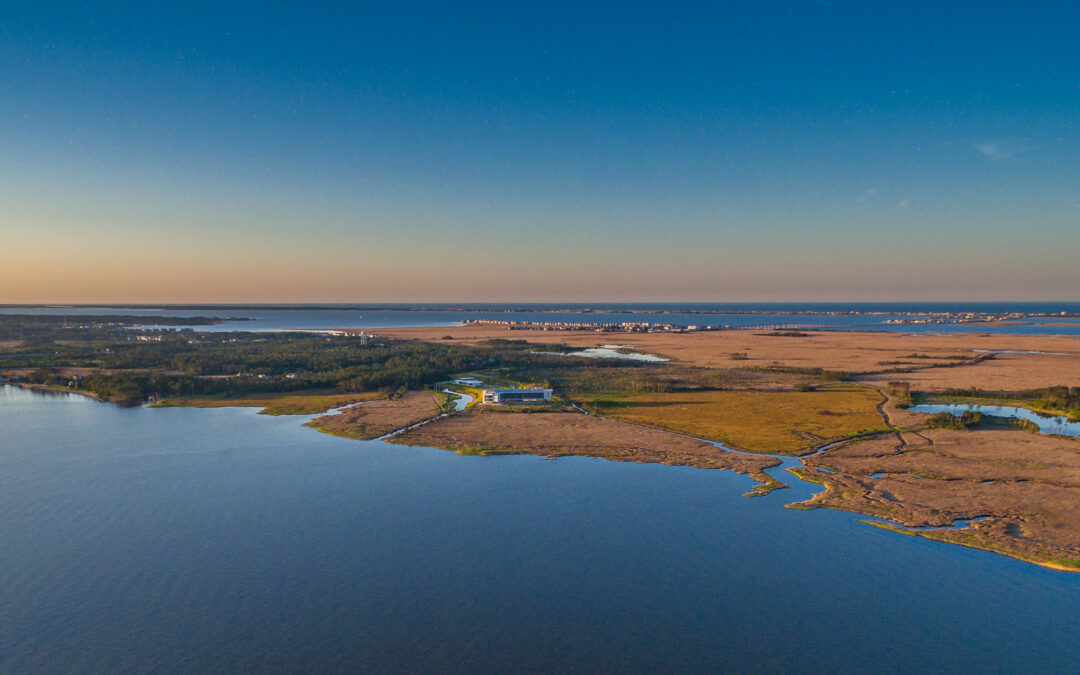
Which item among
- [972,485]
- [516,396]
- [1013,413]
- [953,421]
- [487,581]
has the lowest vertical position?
[487,581]

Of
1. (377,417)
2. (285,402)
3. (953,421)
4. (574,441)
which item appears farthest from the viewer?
(285,402)

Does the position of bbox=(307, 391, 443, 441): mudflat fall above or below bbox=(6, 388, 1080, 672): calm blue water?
above

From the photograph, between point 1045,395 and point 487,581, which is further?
point 1045,395

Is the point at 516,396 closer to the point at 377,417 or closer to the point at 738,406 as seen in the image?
the point at 377,417

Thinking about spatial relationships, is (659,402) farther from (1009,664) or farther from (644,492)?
(1009,664)

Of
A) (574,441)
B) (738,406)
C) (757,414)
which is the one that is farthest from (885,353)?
(574,441)

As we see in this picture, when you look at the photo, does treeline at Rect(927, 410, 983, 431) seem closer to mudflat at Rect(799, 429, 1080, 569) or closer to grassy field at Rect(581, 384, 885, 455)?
mudflat at Rect(799, 429, 1080, 569)

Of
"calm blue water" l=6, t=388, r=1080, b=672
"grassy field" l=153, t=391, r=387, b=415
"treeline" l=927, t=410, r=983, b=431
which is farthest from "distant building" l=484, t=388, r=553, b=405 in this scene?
"treeline" l=927, t=410, r=983, b=431
